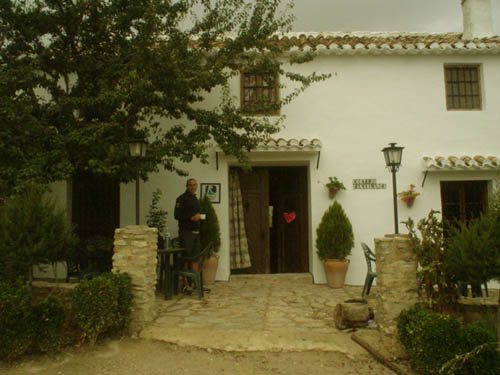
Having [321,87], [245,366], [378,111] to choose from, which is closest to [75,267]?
[245,366]

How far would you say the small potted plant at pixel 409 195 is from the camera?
7855mm

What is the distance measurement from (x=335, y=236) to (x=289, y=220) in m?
1.63

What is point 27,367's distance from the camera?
4.08 meters

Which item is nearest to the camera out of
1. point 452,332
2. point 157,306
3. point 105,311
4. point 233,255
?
point 452,332

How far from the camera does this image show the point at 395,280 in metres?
4.54

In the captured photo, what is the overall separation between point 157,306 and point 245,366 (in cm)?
228

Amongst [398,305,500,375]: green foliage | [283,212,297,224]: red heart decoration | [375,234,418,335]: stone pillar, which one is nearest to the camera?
[398,305,500,375]: green foliage

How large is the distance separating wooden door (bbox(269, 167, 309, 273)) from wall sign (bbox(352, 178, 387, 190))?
1.18 meters

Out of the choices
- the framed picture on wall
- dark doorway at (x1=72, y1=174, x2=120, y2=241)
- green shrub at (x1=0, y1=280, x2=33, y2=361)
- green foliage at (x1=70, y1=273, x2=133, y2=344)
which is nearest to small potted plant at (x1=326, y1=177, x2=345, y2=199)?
the framed picture on wall

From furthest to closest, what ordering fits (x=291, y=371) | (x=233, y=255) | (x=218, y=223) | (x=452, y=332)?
(x=233, y=255)
(x=218, y=223)
(x=291, y=371)
(x=452, y=332)

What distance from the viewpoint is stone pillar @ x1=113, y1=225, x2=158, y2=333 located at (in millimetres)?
4945

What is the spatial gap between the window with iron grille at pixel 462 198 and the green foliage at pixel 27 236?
25.8 feet

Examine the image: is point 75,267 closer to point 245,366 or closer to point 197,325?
point 197,325

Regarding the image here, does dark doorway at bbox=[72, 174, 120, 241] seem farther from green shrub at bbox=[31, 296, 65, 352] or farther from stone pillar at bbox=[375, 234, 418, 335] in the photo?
stone pillar at bbox=[375, 234, 418, 335]
